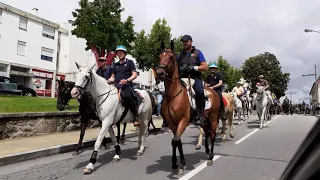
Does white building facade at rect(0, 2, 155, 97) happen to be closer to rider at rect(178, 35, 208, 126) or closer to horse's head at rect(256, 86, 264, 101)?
horse's head at rect(256, 86, 264, 101)

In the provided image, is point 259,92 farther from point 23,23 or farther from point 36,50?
point 23,23

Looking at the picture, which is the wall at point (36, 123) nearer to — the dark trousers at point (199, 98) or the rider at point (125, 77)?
the rider at point (125, 77)

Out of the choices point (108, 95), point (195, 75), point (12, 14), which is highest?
point (12, 14)

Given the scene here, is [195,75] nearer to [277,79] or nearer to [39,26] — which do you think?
[39,26]

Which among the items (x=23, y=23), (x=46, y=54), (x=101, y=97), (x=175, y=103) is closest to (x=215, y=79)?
(x=175, y=103)

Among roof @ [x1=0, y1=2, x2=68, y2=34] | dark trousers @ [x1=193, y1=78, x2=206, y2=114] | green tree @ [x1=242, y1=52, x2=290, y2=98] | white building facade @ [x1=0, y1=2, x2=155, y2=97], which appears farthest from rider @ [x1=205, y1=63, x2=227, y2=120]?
green tree @ [x1=242, y1=52, x2=290, y2=98]

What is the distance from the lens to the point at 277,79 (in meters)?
56.3

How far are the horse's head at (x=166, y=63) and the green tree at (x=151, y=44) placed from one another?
28.9 m

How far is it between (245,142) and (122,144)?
4.30 meters

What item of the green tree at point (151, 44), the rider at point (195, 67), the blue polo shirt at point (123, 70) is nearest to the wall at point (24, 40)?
the green tree at point (151, 44)

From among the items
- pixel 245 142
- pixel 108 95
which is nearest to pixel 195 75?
pixel 108 95

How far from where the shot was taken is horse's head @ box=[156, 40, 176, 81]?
537cm

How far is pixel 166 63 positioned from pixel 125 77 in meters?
2.39

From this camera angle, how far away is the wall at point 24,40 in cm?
3353
